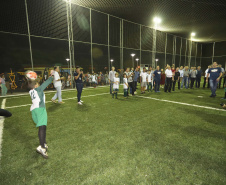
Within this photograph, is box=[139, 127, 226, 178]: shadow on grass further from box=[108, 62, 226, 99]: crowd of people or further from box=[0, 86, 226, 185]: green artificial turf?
box=[108, 62, 226, 99]: crowd of people

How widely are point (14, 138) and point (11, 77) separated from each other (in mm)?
12107

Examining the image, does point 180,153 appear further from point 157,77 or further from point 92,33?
point 92,33

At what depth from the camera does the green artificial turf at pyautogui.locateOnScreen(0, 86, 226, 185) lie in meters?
2.11

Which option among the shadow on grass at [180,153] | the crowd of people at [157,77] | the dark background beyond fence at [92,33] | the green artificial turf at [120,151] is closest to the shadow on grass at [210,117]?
the green artificial turf at [120,151]

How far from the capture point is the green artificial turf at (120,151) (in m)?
2.11

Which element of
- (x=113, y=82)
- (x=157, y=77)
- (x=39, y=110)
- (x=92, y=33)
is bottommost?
(x=39, y=110)

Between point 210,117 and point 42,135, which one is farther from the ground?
point 42,135

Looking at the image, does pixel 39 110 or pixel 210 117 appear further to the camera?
pixel 210 117

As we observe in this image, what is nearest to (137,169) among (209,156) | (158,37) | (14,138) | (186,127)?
(209,156)

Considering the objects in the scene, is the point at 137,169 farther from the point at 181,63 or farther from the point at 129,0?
the point at 181,63

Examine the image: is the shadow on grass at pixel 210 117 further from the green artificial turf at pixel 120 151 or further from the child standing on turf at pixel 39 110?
the child standing on turf at pixel 39 110

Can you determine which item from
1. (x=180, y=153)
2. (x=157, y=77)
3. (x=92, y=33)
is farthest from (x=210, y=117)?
(x=92, y=33)

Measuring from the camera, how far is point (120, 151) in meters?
2.79

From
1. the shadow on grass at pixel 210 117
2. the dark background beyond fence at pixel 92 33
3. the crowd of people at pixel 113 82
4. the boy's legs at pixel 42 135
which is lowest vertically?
the shadow on grass at pixel 210 117
